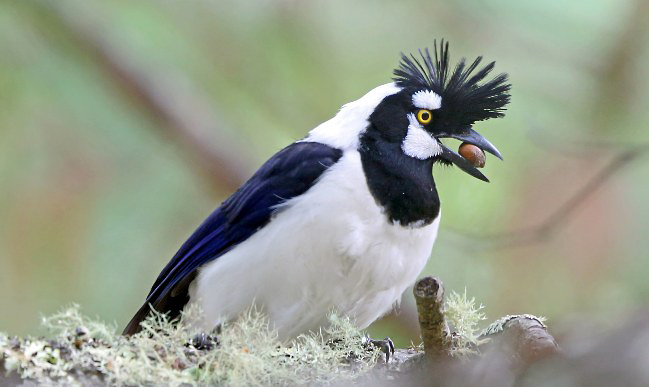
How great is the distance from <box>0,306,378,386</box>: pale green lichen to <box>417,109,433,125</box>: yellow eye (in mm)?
1096

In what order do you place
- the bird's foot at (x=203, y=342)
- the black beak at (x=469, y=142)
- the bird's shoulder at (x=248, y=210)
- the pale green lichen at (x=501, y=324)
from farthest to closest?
1. the black beak at (x=469, y=142)
2. the bird's shoulder at (x=248, y=210)
3. the bird's foot at (x=203, y=342)
4. the pale green lichen at (x=501, y=324)

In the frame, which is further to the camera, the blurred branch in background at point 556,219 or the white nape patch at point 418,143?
the blurred branch in background at point 556,219

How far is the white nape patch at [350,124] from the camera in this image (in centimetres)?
374

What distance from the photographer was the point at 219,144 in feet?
18.8

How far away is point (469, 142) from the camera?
381 centimetres

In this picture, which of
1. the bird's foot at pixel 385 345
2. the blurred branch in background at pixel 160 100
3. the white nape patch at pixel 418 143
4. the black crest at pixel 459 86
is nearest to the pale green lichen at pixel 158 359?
the bird's foot at pixel 385 345

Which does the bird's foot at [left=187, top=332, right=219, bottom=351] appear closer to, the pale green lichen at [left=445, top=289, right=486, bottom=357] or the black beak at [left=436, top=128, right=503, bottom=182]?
the pale green lichen at [left=445, top=289, right=486, bottom=357]

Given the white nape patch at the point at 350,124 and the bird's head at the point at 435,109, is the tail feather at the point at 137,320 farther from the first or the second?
the bird's head at the point at 435,109

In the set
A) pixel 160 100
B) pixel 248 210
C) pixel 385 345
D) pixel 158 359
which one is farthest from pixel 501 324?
pixel 160 100

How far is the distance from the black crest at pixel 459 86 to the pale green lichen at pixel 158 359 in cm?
121

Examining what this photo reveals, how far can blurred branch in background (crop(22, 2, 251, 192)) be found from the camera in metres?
5.72

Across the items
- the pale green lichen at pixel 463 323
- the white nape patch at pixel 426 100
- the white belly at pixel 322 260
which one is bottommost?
the pale green lichen at pixel 463 323

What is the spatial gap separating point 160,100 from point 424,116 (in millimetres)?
2412

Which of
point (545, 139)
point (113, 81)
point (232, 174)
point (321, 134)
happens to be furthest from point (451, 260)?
point (113, 81)
